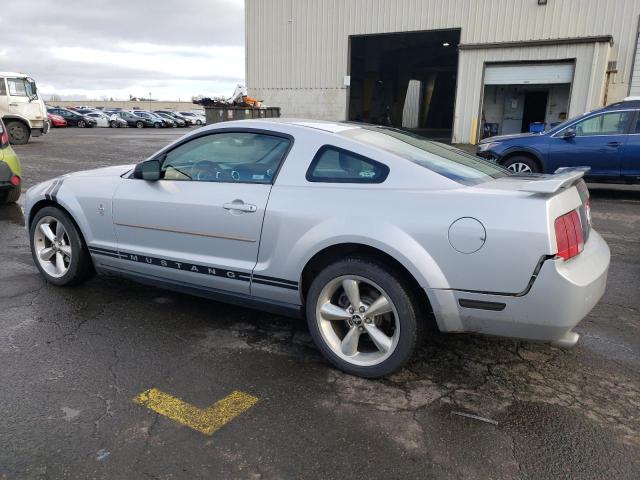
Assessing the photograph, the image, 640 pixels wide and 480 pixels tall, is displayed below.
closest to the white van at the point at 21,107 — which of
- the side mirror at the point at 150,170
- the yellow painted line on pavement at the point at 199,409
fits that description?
the side mirror at the point at 150,170

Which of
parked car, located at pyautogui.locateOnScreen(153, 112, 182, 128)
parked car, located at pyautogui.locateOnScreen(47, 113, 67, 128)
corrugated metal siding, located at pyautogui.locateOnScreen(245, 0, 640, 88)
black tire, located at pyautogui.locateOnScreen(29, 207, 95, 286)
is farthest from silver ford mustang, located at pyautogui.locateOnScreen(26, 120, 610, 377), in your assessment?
parked car, located at pyautogui.locateOnScreen(153, 112, 182, 128)

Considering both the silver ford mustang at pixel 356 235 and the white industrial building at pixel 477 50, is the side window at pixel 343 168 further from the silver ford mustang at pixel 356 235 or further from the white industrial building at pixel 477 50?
the white industrial building at pixel 477 50

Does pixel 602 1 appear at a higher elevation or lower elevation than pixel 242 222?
higher

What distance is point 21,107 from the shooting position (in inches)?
764

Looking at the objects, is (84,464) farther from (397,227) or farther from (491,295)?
(491,295)

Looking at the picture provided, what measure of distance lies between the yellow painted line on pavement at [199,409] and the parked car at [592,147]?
8240 mm

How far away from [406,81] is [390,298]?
138 feet

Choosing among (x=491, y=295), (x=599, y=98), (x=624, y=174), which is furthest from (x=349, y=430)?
(x=599, y=98)

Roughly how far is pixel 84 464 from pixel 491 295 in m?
2.11

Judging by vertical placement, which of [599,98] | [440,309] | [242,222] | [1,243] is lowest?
[1,243]

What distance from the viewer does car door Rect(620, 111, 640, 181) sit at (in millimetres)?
9055

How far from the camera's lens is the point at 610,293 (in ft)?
15.1

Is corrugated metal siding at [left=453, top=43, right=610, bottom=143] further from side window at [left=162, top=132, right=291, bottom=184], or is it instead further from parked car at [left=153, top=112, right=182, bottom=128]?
parked car at [left=153, top=112, right=182, bottom=128]

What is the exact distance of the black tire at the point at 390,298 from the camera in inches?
114
